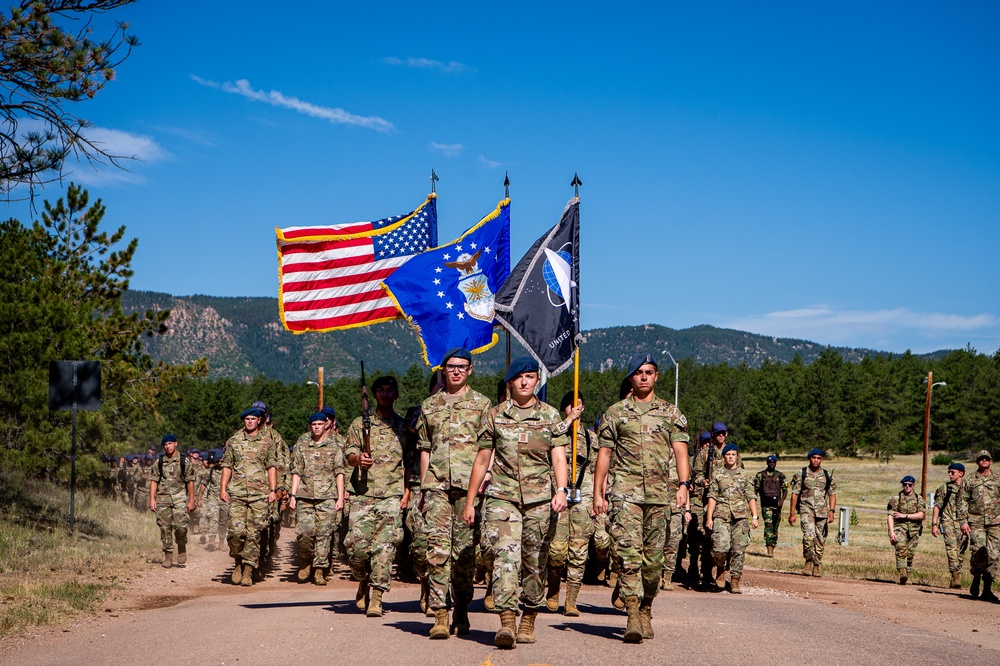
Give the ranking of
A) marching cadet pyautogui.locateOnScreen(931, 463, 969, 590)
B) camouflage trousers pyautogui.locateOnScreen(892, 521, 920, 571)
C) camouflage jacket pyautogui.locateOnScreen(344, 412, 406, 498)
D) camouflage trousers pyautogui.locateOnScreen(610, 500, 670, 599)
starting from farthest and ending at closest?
1. camouflage trousers pyautogui.locateOnScreen(892, 521, 920, 571)
2. marching cadet pyautogui.locateOnScreen(931, 463, 969, 590)
3. camouflage jacket pyautogui.locateOnScreen(344, 412, 406, 498)
4. camouflage trousers pyautogui.locateOnScreen(610, 500, 670, 599)

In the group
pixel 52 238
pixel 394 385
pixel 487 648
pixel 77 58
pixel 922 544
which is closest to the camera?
pixel 487 648

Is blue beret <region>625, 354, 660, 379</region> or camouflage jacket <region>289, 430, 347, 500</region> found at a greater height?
blue beret <region>625, 354, 660, 379</region>

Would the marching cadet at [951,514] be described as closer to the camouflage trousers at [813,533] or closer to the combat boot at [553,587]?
the camouflage trousers at [813,533]

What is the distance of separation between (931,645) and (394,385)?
5.89m

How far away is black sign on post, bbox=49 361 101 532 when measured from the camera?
17719mm

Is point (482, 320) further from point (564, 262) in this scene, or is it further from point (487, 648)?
point (487, 648)

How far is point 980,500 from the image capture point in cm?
1508

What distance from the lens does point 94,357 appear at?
86.6 ft

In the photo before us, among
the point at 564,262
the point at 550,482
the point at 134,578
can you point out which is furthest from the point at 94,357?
the point at 550,482

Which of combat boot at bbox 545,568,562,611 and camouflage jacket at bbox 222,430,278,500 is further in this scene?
camouflage jacket at bbox 222,430,278,500

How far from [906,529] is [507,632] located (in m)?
13.4

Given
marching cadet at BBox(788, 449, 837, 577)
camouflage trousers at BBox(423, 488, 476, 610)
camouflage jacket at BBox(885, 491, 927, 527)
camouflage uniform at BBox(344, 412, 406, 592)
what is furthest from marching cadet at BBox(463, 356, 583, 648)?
camouflage jacket at BBox(885, 491, 927, 527)

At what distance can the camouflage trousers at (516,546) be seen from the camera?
27.0ft

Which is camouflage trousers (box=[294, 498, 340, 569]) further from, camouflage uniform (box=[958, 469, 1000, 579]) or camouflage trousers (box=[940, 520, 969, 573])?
camouflage trousers (box=[940, 520, 969, 573])
